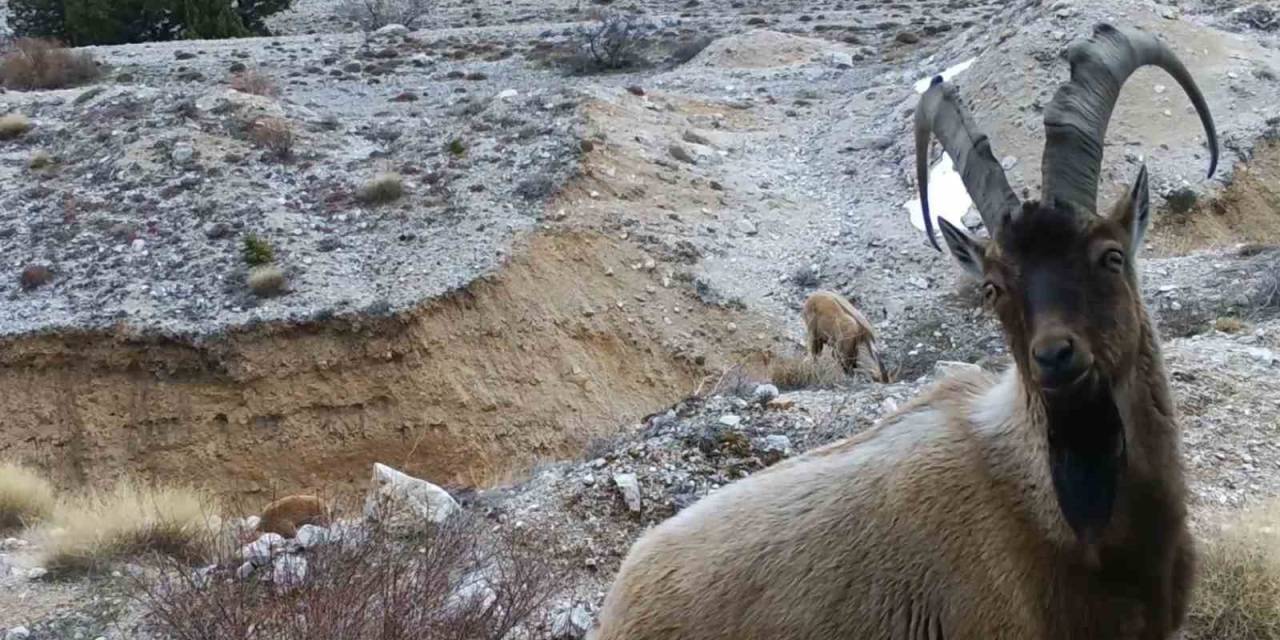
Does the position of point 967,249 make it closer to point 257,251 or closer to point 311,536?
point 311,536

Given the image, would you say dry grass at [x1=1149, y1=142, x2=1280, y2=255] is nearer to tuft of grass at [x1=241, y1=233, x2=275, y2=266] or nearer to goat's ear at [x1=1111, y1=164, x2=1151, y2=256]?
tuft of grass at [x1=241, y1=233, x2=275, y2=266]

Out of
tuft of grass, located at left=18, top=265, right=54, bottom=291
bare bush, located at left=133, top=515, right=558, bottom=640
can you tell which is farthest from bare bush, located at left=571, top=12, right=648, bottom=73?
bare bush, located at left=133, top=515, right=558, bottom=640

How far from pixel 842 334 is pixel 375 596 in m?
8.33

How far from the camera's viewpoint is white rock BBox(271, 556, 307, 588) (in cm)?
722

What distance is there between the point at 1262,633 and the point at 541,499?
4.63m

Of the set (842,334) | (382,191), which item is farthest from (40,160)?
(842,334)

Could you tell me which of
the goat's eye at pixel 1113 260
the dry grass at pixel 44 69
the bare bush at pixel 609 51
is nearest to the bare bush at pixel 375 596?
the goat's eye at pixel 1113 260

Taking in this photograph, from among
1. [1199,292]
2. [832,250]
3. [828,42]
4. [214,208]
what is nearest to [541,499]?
[1199,292]

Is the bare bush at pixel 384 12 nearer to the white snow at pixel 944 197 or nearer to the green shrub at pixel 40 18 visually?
the green shrub at pixel 40 18

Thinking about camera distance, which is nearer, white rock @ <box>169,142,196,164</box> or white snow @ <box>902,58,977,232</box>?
white snow @ <box>902,58,977,232</box>

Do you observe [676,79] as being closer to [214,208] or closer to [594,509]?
[214,208]

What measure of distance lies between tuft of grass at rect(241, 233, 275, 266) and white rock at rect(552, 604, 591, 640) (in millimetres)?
11978

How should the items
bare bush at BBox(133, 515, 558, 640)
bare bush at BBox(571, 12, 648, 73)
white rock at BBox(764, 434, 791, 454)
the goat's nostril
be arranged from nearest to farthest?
the goat's nostril, bare bush at BBox(133, 515, 558, 640), white rock at BBox(764, 434, 791, 454), bare bush at BBox(571, 12, 648, 73)

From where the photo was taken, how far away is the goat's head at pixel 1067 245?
13.4 feet
